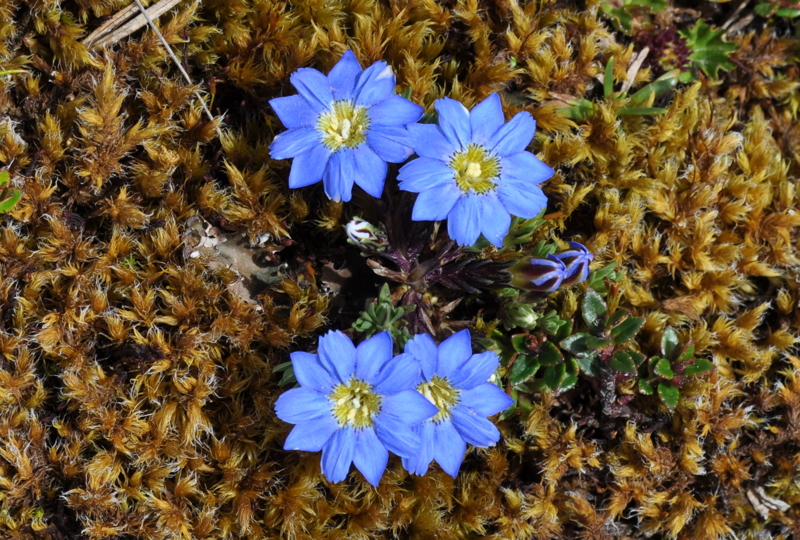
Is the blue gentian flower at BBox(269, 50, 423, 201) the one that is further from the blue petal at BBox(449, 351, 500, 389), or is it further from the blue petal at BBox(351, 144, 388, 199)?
the blue petal at BBox(449, 351, 500, 389)

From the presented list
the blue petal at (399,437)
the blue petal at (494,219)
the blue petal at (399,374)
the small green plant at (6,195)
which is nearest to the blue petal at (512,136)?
the blue petal at (494,219)

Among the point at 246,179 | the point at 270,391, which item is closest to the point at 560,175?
the point at 246,179

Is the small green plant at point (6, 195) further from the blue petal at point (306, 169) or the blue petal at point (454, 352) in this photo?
the blue petal at point (454, 352)

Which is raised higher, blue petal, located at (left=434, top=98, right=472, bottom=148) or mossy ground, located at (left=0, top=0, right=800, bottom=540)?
blue petal, located at (left=434, top=98, right=472, bottom=148)

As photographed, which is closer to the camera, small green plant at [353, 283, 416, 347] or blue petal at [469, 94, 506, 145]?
blue petal at [469, 94, 506, 145]

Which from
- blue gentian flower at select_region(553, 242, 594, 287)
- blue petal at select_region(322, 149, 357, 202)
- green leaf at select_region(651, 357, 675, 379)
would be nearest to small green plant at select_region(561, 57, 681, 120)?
blue gentian flower at select_region(553, 242, 594, 287)

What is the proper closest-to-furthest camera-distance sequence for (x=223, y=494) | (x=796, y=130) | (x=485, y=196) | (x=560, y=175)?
1. (x=485, y=196)
2. (x=223, y=494)
3. (x=560, y=175)
4. (x=796, y=130)

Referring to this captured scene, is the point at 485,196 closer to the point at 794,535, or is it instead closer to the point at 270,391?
the point at 270,391
